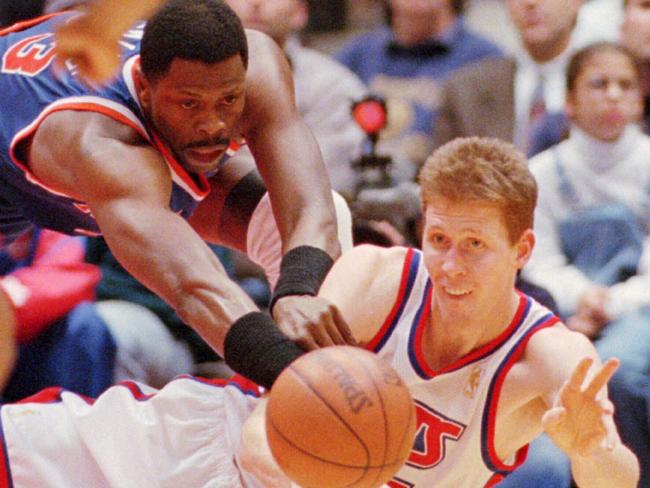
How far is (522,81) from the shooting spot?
546 centimetres

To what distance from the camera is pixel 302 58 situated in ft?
18.7

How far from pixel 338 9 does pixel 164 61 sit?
4.36 m

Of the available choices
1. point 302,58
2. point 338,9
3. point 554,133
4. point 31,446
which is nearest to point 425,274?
point 31,446

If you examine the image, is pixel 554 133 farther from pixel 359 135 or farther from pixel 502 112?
pixel 359 135

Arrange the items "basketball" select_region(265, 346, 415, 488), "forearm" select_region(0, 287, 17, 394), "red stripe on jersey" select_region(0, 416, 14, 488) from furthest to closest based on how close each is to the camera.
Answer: "red stripe on jersey" select_region(0, 416, 14, 488), "basketball" select_region(265, 346, 415, 488), "forearm" select_region(0, 287, 17, 394)

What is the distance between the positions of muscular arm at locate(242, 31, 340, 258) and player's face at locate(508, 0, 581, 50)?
6.42 ft

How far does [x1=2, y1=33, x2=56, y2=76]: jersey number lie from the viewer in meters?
3.72

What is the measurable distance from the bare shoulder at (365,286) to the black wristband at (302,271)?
6cm

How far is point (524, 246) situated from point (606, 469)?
607mm

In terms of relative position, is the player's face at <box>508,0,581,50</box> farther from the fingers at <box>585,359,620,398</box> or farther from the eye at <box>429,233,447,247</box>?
the fingers at <box>585,359,620,398</box>

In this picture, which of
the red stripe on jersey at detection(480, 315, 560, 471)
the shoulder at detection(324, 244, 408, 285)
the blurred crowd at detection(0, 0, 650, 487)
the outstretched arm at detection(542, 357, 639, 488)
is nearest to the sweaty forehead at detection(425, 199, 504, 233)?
the shoulder at detection(324, 244, 408, 285)

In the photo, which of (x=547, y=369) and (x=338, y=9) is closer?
(x=547, y=369)

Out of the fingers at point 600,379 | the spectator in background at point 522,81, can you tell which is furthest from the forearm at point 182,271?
the spectator in background at point 522,81

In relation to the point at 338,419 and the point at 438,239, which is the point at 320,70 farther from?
the point at 338,419
